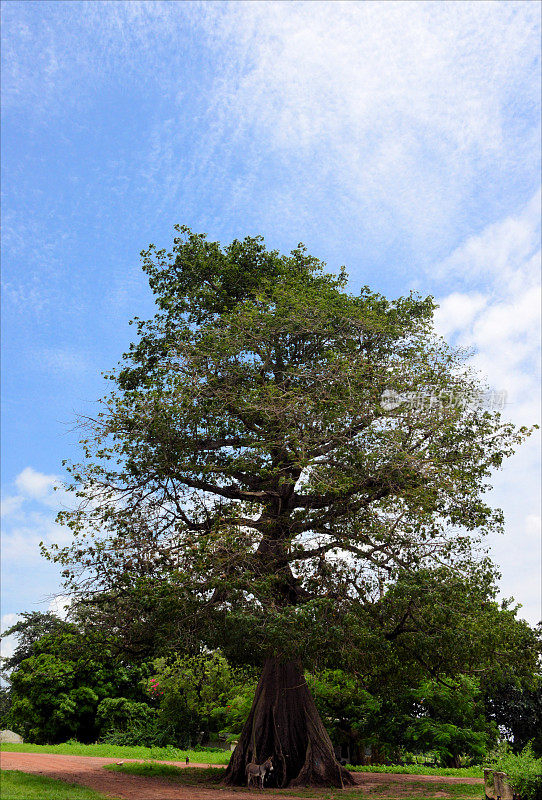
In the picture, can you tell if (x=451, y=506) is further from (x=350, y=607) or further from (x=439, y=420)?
(x=350, y=607)

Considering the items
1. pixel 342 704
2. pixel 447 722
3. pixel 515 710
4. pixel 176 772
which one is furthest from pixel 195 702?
pixel 515 710

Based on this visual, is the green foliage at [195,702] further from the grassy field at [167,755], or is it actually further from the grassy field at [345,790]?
the grassy field at [345,790]

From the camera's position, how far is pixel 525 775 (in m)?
12.1

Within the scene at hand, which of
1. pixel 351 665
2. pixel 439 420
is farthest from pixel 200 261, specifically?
pixel 351 665

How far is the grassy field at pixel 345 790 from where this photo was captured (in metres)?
15.3

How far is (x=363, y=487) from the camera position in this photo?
16125 millimetres

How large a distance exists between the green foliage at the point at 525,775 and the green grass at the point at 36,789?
26.5 feet

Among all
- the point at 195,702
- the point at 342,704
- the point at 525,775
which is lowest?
the point at 195,702

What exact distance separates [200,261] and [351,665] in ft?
43.1

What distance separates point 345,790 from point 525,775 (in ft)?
19.7

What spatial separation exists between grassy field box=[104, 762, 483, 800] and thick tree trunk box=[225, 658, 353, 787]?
780mm

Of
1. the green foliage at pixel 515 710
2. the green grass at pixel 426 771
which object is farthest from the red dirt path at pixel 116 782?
the green foliage at pixel 515 710

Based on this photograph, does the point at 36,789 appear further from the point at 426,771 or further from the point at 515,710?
the point at 515,710

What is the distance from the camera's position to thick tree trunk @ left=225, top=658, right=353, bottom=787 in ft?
55.3
